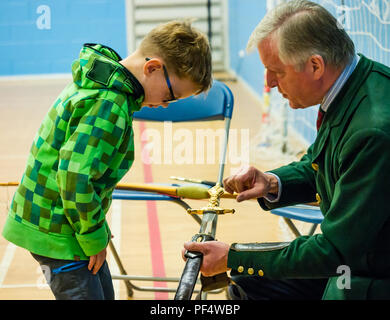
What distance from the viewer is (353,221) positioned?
1.35 m

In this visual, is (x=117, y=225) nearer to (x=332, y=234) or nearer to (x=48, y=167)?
(x=48, y=167)

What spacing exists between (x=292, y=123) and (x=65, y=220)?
12.8 feet

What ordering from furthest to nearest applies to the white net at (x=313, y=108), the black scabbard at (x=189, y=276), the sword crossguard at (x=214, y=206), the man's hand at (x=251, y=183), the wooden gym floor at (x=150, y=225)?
the white net at (x=313, y=108)
the wooden gym floor at (x=150, y=225)
the man's hand at (x=251, y=183)
the sword crossguard at (x=214, y=206)
the black scabbard at (x=189, y=276)

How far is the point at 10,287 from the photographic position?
288cm

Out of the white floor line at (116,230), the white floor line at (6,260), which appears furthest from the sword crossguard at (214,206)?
the white floor line at (6,260)

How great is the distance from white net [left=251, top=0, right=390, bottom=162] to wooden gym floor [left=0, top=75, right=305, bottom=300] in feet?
0.53

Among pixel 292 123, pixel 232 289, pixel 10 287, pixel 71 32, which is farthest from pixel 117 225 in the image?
pixel 71 32

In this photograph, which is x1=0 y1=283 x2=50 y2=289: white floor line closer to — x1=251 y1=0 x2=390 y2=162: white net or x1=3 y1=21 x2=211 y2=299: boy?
x1=3 y1=21 x2=211 y2=299: boy

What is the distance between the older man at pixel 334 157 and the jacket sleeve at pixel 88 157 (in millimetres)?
323

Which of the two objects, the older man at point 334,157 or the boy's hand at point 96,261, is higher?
the older man at point 334,157

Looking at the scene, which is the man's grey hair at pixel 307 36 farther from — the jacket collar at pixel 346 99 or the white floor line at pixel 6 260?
the white floor line at pixel 6 260

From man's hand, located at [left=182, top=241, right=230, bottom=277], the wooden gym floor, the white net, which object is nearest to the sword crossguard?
man's hand, located at [left=182, top=241, right=230, bottom=277]

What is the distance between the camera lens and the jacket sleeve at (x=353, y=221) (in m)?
1.32

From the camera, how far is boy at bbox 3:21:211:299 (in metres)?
1.59
